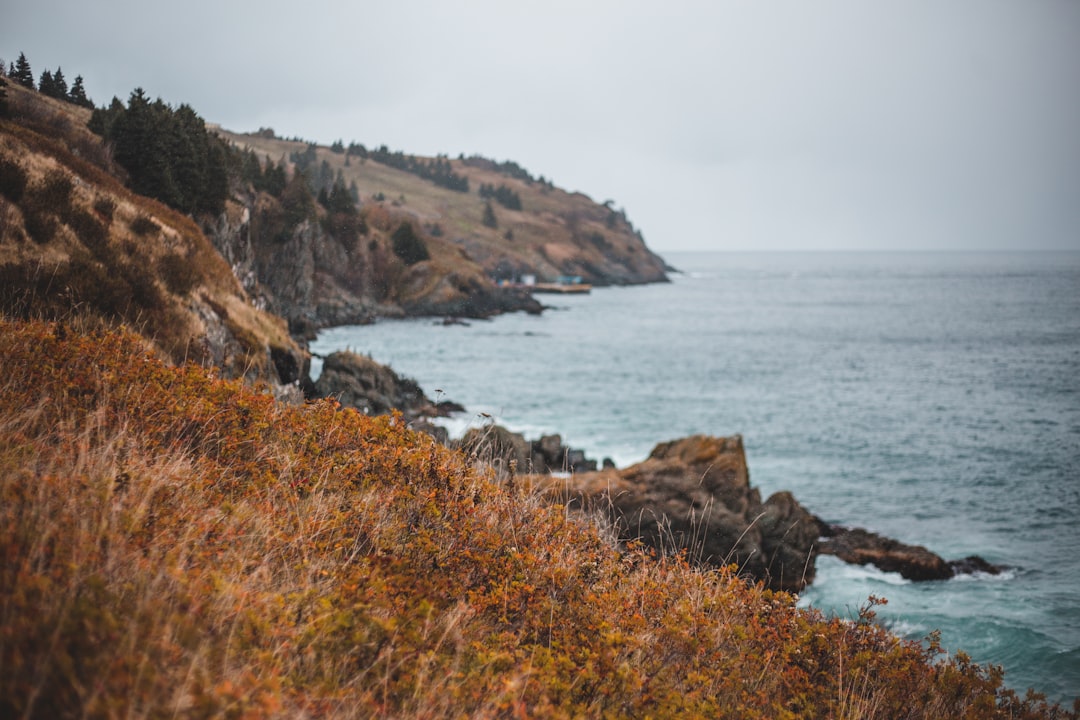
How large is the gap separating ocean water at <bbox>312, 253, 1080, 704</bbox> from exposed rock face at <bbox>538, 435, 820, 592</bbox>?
1.90 meters

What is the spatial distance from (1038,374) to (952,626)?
53.1m

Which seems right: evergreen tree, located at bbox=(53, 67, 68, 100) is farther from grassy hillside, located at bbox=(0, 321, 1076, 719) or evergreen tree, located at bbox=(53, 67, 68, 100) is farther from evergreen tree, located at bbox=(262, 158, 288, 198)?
evergreen tree, located at bbox=(262, 158, 288, 198)

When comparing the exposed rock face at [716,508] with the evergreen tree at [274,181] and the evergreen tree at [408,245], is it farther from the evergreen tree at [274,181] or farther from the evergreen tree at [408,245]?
the evergreen tree at [408,245]

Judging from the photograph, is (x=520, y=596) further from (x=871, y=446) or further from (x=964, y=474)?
(x=871, y=446)

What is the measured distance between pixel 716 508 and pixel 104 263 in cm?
1725

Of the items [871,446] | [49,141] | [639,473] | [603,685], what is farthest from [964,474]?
[49,141]

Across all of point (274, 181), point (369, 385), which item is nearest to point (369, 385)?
point (369, 385)

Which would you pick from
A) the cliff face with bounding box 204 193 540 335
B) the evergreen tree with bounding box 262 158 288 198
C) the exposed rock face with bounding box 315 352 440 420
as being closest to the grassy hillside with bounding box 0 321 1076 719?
the exposed rock face with bounding box 315 352 440 420

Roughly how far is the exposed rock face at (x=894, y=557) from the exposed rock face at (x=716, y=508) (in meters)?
3.51

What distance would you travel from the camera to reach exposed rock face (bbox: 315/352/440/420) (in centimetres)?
3048

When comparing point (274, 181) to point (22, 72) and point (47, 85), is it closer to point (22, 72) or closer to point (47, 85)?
point (47, 85)

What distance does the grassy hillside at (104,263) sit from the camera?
1165 centimetres

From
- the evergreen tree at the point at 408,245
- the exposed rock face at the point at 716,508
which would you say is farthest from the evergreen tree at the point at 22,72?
the evergreen tree at the point at 408,245

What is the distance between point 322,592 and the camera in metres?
4.19
